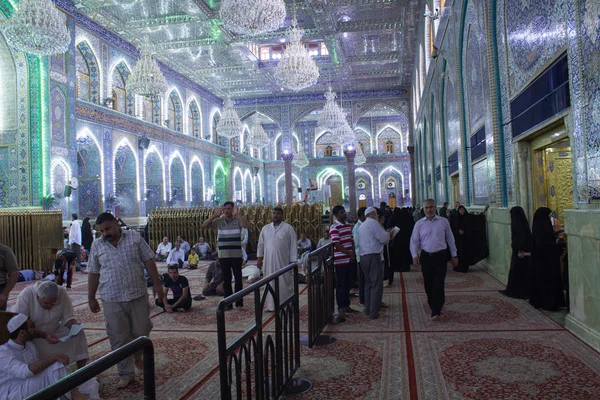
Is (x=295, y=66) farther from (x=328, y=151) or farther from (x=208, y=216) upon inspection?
(x=328, y=151)

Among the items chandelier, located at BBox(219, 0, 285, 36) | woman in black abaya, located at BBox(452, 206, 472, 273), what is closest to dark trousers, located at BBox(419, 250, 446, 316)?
woman in black abaya, located at BBox(452, 206, 472, 273)

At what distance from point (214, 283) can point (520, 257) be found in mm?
3572

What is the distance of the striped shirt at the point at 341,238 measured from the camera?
4.51 m

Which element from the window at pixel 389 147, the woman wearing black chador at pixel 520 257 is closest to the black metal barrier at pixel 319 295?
the woman wearing black chador at pixel 520 257

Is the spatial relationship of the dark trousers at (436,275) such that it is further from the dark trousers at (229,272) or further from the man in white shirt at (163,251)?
the man in white shirt at (163,251)

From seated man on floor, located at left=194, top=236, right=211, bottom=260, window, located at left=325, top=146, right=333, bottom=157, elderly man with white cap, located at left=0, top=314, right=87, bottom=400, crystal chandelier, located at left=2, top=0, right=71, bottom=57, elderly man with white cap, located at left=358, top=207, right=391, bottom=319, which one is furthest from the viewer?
window, located at left=325, top=146, right=333, bottom=157

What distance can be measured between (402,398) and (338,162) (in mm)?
22621

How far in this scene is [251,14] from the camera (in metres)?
7.61

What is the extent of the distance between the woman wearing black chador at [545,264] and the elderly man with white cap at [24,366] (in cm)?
368

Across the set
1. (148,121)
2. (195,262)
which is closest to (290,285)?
(195,262)

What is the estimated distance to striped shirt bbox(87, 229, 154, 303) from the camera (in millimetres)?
2834

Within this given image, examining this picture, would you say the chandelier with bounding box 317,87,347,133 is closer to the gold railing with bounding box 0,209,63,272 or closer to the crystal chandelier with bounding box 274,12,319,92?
the crystal chandelier with bounding box 274,12,319,92

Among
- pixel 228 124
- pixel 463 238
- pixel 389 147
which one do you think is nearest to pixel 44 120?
pixel 228 124

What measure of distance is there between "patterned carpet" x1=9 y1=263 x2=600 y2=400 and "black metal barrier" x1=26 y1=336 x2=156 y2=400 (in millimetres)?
1508
